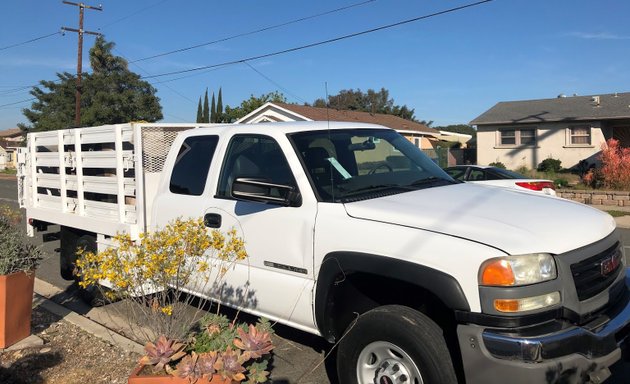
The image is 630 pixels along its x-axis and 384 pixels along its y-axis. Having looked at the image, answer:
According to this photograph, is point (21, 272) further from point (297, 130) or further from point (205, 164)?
point (297, 130)

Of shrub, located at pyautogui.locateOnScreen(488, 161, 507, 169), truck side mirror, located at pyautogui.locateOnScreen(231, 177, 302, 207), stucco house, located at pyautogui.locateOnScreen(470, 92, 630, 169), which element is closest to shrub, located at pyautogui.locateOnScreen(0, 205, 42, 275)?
truck side mirror, located at pyautogui.locateOnScreen(231, 177, 302, 207)

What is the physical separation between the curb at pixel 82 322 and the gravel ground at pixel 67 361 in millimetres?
58

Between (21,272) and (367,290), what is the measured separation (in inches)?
122

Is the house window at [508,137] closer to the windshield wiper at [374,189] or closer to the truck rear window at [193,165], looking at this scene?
the truck rear window at [193,165]

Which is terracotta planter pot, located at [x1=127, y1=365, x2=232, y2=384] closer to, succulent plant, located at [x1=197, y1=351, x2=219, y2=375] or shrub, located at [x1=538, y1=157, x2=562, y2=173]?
succulent plant, located at [x1=197, y1=351, x2=219, y2=375]

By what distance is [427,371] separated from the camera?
279 cm

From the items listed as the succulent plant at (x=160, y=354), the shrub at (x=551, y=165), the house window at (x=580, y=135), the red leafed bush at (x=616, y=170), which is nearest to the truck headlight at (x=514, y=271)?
the succulent plant at (x=160, y=354)

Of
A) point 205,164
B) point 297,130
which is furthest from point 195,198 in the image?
point 297,130

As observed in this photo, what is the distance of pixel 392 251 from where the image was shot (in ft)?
9.92

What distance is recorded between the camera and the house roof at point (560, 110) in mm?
26906

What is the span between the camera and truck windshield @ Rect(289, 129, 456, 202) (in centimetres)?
376

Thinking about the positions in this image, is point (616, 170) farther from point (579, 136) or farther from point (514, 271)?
point (514, 271)

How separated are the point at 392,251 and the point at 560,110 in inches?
1163

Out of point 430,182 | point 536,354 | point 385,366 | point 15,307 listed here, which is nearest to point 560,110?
point 430,182
